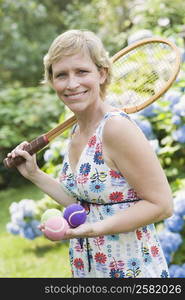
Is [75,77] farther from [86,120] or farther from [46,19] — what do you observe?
[46,19]

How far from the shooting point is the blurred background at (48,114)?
358 centimetres

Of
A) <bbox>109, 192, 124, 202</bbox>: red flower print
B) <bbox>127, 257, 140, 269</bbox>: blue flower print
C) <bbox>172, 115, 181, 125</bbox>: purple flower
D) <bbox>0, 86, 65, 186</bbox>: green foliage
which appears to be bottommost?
<bbox>127, 257, 140, 269</bbox>: blue flower print

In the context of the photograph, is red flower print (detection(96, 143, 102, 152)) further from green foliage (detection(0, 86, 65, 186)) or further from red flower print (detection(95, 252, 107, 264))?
green foliage (detection(0, 86, 65, 186))

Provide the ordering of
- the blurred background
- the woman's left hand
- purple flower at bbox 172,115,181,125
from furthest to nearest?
the blurred background < purple flower at bbox 172,115,181,125 < the woman's left hand

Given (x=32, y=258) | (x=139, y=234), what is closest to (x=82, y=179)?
(x=139, y=234)

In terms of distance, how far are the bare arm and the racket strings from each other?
53 cm

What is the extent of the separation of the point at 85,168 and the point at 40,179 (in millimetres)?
398

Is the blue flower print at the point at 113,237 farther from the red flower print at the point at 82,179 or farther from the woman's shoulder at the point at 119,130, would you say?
the woman's shoulder at the point at 119,130

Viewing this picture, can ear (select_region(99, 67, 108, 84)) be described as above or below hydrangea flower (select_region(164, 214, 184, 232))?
above

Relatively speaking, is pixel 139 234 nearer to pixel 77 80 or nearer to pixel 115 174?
pixel 115 174

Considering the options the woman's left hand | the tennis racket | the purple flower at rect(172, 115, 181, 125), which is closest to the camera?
the woman's left hand

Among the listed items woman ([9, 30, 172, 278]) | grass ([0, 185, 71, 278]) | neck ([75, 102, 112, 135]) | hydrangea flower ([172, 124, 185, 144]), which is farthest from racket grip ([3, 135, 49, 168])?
grass ([0, 185, 71, 278])

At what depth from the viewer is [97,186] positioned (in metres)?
1.88

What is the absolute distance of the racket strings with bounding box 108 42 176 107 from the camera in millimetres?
2500
